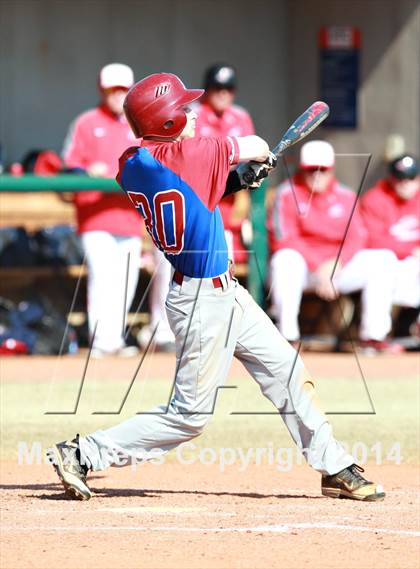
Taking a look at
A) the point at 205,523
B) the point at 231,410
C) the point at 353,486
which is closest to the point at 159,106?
the point at 205,523

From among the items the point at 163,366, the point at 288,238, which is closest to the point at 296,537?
the point at 163,366

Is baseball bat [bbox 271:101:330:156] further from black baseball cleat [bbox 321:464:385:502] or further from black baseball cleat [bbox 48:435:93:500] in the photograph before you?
black baseball cleat [bbox 48:435:93:500]

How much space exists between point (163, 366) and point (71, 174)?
1664 millimetres

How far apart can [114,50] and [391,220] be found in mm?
3379

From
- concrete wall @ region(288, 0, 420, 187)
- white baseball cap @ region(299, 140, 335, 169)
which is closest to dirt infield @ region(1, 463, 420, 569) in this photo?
white baseball cap @ region(299, 140, 335, 169)

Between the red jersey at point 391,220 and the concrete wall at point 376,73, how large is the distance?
154 centimetres

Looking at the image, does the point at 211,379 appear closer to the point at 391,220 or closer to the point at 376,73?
the point at 391,220

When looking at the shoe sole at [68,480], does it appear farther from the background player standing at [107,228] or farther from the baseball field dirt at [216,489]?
the background player standing at [107,228]

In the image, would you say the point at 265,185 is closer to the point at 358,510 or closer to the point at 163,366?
the point at 163,366

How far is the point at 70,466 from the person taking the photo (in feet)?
18.1

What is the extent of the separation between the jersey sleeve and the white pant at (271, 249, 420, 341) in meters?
4.99

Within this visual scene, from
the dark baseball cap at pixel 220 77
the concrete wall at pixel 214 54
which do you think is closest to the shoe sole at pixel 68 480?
the dark baseball cap at pixel 220 77

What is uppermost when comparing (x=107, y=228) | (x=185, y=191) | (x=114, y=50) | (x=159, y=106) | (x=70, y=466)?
(x=159, y=106)

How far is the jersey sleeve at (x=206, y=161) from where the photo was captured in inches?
207
